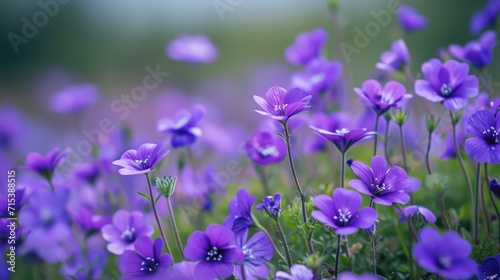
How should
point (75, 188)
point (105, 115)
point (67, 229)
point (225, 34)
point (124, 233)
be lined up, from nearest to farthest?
point (124, 233), point (67, 229), point (75, 188), point (105, 115), point (225, 34)

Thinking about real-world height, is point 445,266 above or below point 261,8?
Result: below

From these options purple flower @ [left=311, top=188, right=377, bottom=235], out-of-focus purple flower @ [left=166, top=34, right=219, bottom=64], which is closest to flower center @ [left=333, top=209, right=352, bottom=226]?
purple flower @ [left=311, top=188, right=377, bottom=235]

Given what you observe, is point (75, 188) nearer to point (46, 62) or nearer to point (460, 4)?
point (46, 62)

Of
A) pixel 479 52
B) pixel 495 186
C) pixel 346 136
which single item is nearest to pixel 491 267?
pixel 495 186

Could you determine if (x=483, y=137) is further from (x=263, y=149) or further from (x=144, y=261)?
(x=144, y=261)

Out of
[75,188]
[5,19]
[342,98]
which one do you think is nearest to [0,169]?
[75,188]

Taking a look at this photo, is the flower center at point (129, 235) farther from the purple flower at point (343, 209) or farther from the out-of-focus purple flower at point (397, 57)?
the out-of-focus purple flower at point (397, 57)

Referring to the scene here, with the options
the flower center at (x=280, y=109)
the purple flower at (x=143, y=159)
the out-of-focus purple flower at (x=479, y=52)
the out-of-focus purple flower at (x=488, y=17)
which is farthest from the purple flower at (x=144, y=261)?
the out-of-focus purple flower at (x=488, y=17)
